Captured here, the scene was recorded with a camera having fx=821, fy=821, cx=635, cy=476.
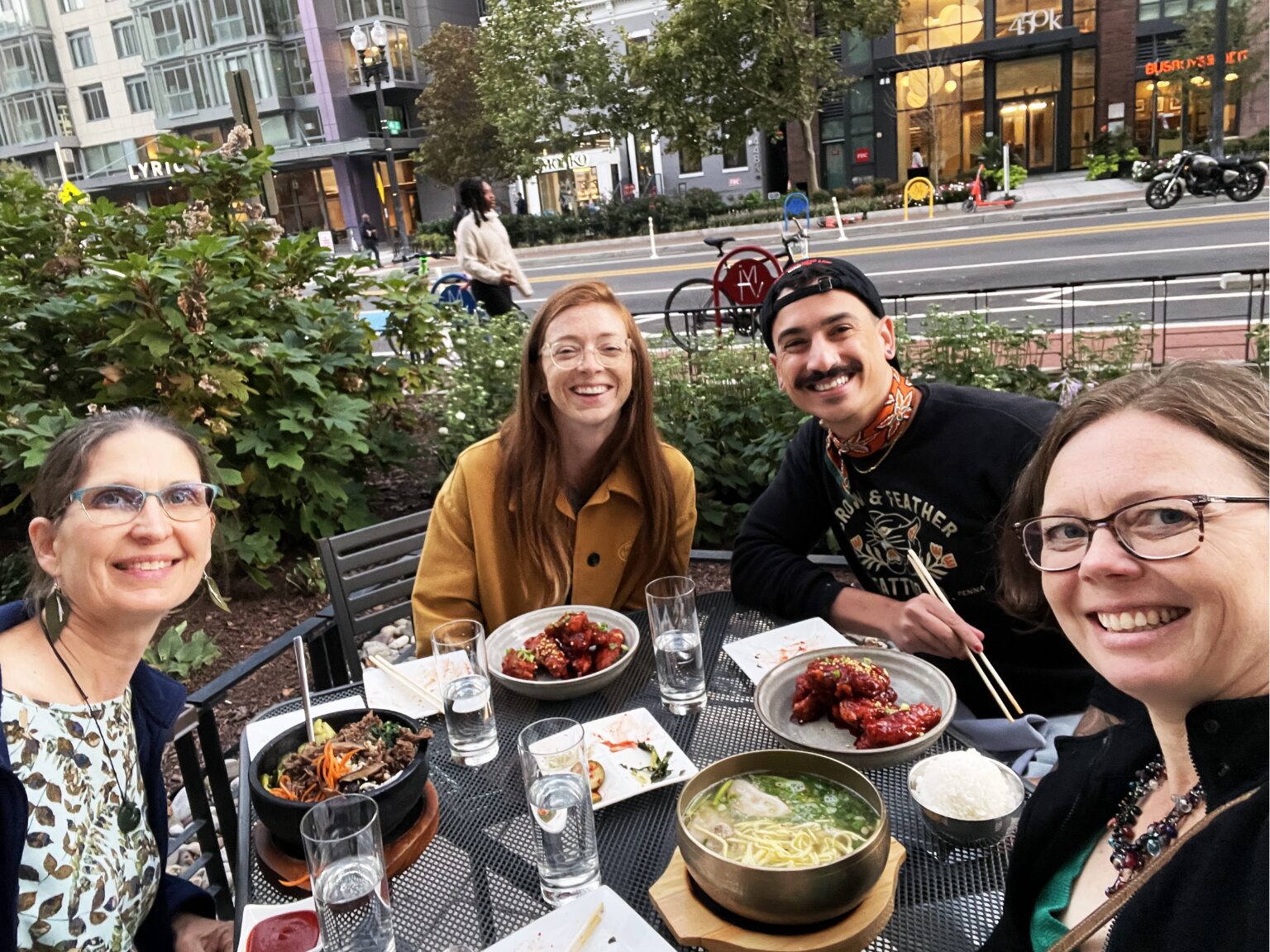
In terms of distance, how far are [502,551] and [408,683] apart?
0.64 metres

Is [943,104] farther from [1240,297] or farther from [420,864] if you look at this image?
[420,864]

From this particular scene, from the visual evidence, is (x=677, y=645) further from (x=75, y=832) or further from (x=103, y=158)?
(x=103, y=158)

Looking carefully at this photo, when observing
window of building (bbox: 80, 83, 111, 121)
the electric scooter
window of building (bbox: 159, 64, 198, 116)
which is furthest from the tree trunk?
window of building (bbox: 80, 83, 111, 121)

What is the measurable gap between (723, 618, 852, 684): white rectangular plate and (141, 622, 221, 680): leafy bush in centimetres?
273

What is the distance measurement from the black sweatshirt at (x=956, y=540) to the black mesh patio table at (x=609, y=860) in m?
0.54

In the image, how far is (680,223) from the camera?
74.8 feet

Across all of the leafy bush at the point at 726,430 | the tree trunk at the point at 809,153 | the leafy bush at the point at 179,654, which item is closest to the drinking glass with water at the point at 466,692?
the leafy bush at the point at 179,654

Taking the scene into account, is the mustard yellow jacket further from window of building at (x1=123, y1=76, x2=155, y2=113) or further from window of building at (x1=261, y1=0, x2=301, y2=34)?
window of building at (x1=123, y1=76, x2=155, y2=113)

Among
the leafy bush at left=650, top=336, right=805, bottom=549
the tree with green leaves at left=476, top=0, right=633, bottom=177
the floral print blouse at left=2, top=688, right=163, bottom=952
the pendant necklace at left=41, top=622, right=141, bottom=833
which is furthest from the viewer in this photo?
the tree with green leaves at left=476, top=0, right=633, bottom=177

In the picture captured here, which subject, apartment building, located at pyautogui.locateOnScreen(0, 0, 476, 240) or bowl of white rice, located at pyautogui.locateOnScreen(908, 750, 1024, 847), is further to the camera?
apartment building, located at pyautogui.locateOnScreen(0, 0, 476, 240)

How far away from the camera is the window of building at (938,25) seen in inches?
925

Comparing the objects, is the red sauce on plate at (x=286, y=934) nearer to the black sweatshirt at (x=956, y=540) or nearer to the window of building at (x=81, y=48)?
the black sweatshirt at (x=956, y=540)

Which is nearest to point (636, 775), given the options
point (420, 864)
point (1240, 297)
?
point (420, 864)

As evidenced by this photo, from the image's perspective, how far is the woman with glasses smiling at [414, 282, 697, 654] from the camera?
2295 millimetres
